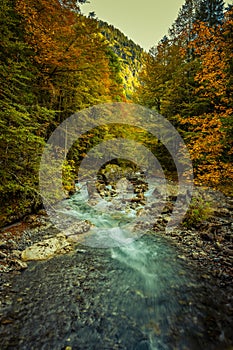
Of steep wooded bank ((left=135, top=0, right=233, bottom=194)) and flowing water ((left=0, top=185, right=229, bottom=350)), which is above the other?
steep wooded bank ((left=135, top=0, right=233, bottom=194))

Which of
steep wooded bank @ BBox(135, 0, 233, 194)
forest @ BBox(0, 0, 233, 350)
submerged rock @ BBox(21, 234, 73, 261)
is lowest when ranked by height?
submerged rock @ BBox(21, 234, 73, 261)

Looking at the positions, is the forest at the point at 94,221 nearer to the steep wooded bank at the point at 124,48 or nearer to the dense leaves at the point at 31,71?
the dense leaves at the point at 31,71

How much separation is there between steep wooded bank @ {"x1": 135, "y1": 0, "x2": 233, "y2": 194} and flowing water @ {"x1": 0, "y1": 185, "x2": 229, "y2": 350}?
15.4ft

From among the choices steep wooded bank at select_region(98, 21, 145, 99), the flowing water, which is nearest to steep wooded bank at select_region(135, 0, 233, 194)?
the flowing water

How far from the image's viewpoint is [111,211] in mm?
9570

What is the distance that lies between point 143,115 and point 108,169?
5924 mm

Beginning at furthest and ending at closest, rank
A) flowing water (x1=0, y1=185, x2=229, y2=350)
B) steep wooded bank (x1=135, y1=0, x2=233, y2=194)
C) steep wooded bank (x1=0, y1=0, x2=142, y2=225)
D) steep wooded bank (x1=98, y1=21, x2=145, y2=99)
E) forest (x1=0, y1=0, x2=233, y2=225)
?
steep wooded bank (x1=98, y1=21, x2=145, y2=99) → steep wooded bank (x1=135, y1=0, x2=233, y2=194) → forest (x1=0, y1=0, x2=233, y2=225) → steep wooded bank (x1=0, y1=0, x2=142, y2=225) → flowing water (x1=0, y1=185, x2=229, y2=350)

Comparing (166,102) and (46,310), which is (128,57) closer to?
(166,102)

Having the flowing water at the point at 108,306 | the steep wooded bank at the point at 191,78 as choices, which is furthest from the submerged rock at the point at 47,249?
the steep wooded bank at the point at 191,78

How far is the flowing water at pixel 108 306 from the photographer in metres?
2.79

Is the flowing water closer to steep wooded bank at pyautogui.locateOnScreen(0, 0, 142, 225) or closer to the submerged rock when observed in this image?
the submerged rock

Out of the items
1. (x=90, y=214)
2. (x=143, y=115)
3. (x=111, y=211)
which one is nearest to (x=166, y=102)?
(x=143, y=115)

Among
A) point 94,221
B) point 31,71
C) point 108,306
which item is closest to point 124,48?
point 31,71

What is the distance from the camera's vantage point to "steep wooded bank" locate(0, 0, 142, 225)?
481 centimetres
